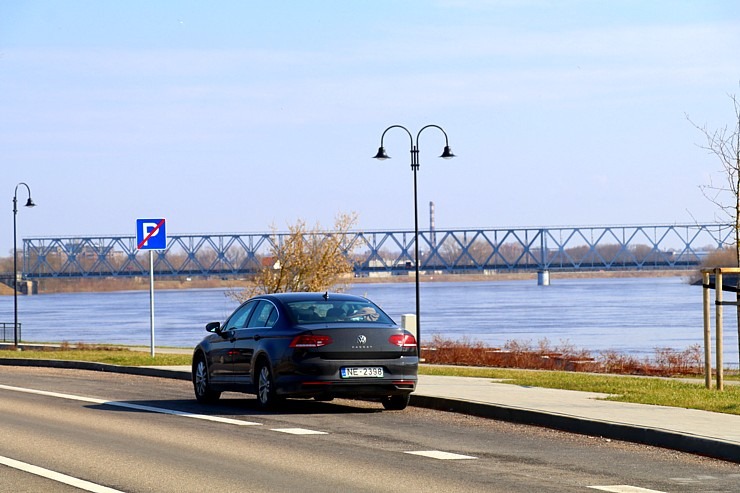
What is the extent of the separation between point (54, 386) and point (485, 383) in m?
7.40

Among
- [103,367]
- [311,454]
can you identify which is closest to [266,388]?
[311,454]

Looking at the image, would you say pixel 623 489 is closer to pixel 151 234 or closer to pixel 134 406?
pixel 134 406

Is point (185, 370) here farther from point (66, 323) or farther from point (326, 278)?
point (66, 323)

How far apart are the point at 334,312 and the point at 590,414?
152 inches

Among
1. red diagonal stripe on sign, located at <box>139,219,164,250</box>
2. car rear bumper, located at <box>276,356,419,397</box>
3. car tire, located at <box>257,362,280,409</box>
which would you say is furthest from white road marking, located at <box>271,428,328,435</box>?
red diagonal stripe on sign, located at <box>139,219,164,250</box>

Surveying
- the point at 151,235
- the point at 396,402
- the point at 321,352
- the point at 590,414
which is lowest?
the point at 396,402

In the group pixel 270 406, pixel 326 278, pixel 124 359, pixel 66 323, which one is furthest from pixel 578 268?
pixel 270 406

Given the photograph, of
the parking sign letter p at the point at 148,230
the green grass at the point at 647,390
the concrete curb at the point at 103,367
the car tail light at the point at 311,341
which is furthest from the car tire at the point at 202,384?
the parking sign letter p at the point at 148,230

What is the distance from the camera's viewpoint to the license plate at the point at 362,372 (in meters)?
15.7

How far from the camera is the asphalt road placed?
32.6ft

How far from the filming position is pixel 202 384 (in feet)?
59.6

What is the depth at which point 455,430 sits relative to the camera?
14047 millimetres

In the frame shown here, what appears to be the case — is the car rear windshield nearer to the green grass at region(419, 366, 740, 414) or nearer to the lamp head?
the green grass at region(419, 366, 740, 414)

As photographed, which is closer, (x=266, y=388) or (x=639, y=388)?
(x=266, y=388)
